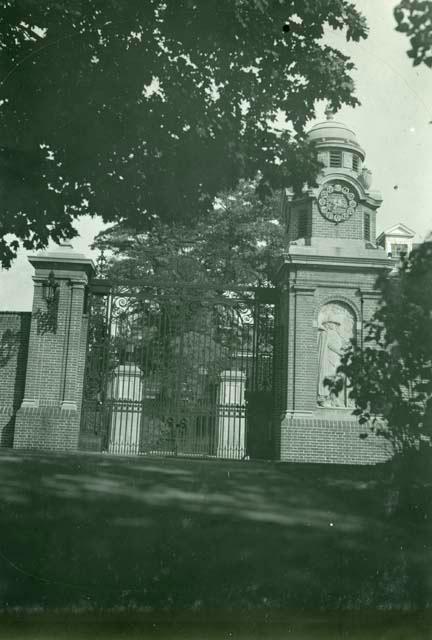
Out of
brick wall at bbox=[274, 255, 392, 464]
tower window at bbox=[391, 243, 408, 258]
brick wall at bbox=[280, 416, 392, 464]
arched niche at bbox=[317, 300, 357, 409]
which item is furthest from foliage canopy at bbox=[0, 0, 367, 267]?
brick wall at bbox=[280, 416, 392, 464]

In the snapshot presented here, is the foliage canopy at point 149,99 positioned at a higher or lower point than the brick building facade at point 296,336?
higher

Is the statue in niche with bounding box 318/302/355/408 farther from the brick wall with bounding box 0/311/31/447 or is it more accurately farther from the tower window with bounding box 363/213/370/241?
the brick wall with bounding box 0/311/31/447

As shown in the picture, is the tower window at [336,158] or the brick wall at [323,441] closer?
the brick wall at [323,441]

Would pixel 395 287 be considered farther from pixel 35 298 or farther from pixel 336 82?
pixel 35 298

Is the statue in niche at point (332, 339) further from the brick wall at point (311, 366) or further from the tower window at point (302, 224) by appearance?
the tower window at point (302, 224)

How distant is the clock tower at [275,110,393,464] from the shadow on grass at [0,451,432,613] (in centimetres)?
458

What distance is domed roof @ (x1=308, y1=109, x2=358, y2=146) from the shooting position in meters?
13.6

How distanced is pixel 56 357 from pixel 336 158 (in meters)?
7.11

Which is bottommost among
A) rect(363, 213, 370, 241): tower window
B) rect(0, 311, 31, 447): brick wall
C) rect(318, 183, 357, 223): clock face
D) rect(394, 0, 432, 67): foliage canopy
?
rect(0, 311, 31, 447): brick wall

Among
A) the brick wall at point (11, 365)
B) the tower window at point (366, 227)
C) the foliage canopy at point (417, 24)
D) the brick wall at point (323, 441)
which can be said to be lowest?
the brick wall at point (323, 441)

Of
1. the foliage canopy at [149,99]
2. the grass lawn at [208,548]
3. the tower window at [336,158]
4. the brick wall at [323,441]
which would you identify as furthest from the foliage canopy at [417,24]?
the tower window at [336,158]

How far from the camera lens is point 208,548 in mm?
4961

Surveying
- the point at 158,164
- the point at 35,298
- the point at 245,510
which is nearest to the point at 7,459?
the point at 245,510

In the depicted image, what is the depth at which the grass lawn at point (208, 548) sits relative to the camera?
13.9ft
